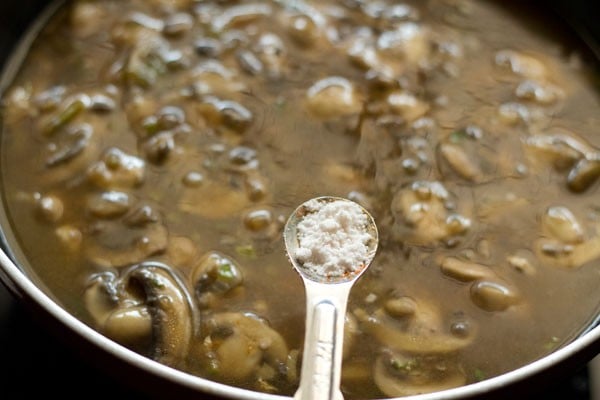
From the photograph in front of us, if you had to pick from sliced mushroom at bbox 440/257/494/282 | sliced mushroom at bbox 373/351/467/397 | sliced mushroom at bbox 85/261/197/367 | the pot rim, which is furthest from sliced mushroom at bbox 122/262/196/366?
sliced mushroom at bbox 440/257/494/282

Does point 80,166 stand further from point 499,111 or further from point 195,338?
point 499,111

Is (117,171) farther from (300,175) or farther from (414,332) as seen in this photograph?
(414,332)

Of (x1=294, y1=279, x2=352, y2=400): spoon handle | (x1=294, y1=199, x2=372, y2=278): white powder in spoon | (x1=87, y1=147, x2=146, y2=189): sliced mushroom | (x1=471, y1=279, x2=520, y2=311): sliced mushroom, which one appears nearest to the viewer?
(x1=294, y1=279, x2=352, y2=400): spoon handle

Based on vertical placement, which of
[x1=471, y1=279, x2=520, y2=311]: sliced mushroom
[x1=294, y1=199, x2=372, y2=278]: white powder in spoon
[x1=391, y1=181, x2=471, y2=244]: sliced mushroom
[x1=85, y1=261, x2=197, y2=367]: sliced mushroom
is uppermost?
[x1=294, y1=199, x2=372, y2=278]: white powder in spoon

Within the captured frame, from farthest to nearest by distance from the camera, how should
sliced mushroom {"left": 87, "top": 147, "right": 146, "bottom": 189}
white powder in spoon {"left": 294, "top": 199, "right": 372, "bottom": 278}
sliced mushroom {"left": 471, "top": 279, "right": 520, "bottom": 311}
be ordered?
sliced mushroom {"left": 87, "top": 147, "right": 146, "bottom": 189} → sliced mushroom {"left": 471, "top": 279, "right": 520, "bottom": 311} → white powder in spoon {"left": 294, "top": 199, "right": 372, "bottom": 278}

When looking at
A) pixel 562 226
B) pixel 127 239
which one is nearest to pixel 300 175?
pixel 127 239

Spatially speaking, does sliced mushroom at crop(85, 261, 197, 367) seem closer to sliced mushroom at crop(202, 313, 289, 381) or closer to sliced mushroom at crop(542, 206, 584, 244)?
sliced mushroom at crop(202, 313, 289, 381)

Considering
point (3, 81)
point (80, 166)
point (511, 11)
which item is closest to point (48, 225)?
point (80, 166)
